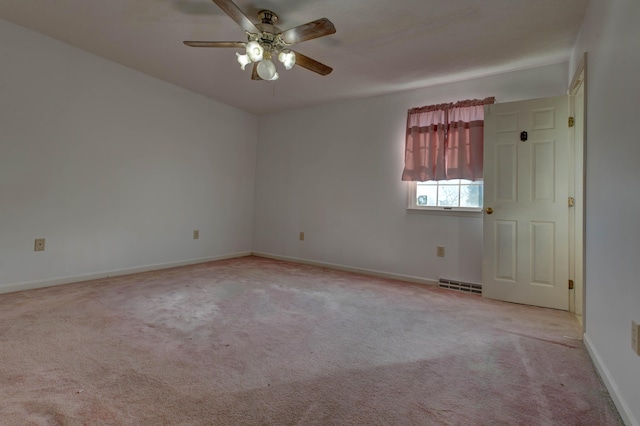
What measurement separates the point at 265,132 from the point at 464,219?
347 centimetres

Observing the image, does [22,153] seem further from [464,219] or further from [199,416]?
[464,219]

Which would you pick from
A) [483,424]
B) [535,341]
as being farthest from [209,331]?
[535,341]

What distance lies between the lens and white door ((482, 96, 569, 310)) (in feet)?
9.29

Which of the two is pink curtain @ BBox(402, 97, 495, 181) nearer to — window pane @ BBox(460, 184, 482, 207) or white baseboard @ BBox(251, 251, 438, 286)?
window pane @ BBox(460, 184, 482, 207)

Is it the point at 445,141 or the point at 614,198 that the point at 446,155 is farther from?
the point at 614,198

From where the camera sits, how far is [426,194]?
3814mm

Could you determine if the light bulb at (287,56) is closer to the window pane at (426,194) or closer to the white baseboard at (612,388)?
the window pane at (426,194)

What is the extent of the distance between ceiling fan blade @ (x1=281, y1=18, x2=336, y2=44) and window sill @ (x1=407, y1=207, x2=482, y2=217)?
2.35 m

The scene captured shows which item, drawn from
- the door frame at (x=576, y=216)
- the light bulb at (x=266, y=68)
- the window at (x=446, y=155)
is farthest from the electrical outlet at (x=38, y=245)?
the door frame at (x=576, y=216)

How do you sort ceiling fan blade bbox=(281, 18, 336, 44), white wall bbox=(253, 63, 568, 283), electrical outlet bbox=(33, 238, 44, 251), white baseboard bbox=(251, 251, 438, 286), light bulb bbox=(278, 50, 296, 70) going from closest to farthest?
ceiling fan blade bbox=(281, 18, 336, 44)
light bulb bbox=(278, 50, 296, 70)
electrical outlet bbox=(33, 238, 44, 251)
white wall bbox=(253, 63, 568, 283)
white baseboard bbox=(251, 251, 438, 286)

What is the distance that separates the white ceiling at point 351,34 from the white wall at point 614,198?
2.04ft

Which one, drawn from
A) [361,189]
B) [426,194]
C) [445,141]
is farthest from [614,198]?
[361,189]

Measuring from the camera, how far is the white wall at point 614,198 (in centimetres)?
131

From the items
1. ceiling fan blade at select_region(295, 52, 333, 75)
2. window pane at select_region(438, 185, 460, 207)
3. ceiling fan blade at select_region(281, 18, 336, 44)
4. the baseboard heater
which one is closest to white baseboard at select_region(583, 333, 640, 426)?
the baseboard heater
